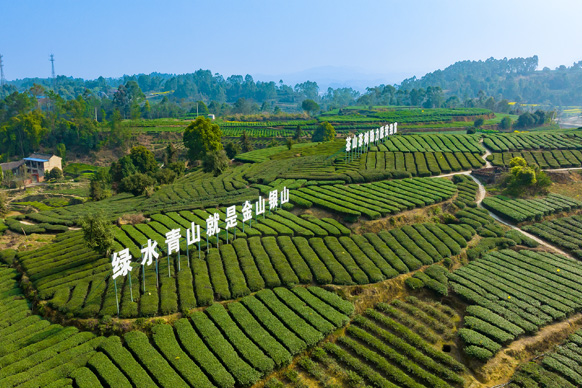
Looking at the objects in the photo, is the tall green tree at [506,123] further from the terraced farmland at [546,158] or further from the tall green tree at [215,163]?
the tall green tree at [215,163]

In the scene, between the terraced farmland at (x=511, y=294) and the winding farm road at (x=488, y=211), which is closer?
the terraced farmland at (x=511, y=294)

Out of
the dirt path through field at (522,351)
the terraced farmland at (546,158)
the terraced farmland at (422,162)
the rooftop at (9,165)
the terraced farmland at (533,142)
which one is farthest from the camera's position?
the rooftop at (9,165)

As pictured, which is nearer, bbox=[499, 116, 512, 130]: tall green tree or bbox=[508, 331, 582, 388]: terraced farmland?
bbox=[508, 331, 582, 388]: terraced farmland

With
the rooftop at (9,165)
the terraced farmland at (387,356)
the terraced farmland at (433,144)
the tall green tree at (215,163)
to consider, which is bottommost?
the terraced farmland at (387,356)

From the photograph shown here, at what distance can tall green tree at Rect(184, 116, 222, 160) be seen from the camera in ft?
224

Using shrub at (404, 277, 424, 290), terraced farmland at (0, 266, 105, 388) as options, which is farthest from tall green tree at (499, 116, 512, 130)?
terraced farmland at (0, 266, 105, 388)

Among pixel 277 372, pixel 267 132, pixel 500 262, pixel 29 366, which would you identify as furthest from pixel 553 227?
pixel 267 132

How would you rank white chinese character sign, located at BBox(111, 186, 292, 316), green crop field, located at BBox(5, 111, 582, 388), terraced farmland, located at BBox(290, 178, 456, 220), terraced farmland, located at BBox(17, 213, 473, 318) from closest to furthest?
green crop field, located at BBox(5, 111, 582, 388) → white chinese character sign, located at BBox(111, 186, 292, 316) → terraced farmland, located at BBox(17, 213, 473, 318) → terraced farmland, located at BBox(290, 178, 456, 220)

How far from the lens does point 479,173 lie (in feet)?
188

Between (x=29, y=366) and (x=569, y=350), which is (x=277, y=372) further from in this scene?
(x=569, y=350)

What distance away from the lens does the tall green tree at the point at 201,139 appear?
6819cm

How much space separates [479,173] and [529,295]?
30.8 m

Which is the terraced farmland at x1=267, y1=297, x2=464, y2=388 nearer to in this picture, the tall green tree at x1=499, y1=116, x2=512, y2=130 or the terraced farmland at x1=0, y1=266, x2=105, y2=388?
the terraced farmland at x1=0, y1=266, x2=105, y2=388

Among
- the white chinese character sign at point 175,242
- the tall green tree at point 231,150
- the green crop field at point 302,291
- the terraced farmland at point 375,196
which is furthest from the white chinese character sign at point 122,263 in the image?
the tall green tree at point 231,150
